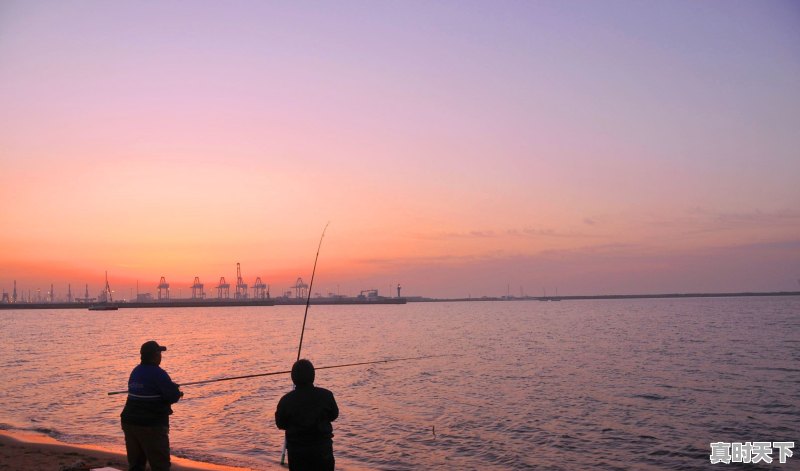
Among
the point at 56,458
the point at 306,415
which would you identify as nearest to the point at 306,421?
the point at 306,415

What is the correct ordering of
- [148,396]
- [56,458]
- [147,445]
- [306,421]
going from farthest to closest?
1. [56,458]
2. [147,445]
3. [148,396]
4. [306,421]

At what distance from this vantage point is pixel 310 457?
Result: 5.12 metres

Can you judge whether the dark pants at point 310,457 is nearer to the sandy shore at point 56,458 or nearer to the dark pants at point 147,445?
the dark pants at point 147,445

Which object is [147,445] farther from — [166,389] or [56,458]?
[56,458]

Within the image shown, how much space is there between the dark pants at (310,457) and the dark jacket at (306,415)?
3cm

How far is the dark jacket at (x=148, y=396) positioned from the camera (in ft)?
20.5

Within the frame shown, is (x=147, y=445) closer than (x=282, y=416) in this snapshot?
No

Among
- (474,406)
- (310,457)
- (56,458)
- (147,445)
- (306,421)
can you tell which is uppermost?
(306,421)

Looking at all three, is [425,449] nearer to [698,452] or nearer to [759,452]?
[698,452]

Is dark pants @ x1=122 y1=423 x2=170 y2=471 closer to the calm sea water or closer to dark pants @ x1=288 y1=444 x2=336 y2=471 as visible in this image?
dark pants @ x1=288 y1=444 x2=336 y2=471

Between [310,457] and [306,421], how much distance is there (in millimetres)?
336

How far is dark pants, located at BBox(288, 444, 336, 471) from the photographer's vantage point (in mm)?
5113

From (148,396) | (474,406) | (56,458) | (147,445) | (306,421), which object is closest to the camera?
(306,421)

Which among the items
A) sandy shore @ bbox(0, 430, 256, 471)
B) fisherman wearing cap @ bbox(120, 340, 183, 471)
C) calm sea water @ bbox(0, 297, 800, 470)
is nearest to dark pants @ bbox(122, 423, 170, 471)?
fisherman wearing cap @ bbox(120, 340, 183, 471)
